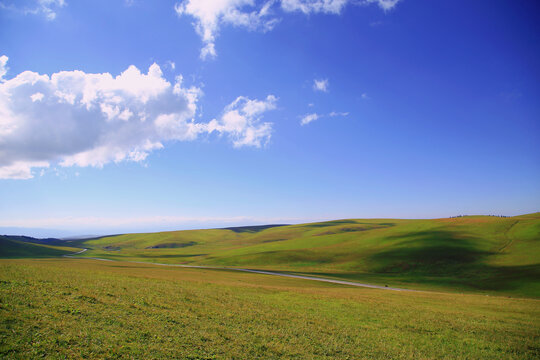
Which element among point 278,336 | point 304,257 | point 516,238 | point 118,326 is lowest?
point 304,257

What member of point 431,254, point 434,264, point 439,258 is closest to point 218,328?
point 434,264

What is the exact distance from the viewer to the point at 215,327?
57.3 ft

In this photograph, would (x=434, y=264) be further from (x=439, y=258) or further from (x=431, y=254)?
(x=431, y=254)

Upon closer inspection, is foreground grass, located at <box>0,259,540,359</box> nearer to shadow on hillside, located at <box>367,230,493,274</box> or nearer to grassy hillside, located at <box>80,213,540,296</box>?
grassy hillside, located at <box>80,213,540,296</box>

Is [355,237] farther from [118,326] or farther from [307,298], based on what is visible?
[118,326]

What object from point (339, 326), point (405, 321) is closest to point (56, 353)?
point (339, 326)

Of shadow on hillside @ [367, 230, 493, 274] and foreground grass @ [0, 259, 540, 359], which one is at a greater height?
foreground grass @ [0, 259, 540, 359]

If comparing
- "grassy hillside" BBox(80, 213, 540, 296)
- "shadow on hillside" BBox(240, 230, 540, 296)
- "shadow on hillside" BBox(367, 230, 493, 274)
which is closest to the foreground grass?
"shadow on hillside" BBox(240, 230, 540, 296)

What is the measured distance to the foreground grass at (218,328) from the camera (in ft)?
42.6

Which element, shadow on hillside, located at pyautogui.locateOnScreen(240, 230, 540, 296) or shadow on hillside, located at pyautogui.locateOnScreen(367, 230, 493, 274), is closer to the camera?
shadow on hillside, located at pyautogui.locateOnScreen(240, 230, 540, 296)

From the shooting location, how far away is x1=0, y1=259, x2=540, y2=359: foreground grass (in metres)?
13.0

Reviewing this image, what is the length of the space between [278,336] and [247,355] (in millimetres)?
3678

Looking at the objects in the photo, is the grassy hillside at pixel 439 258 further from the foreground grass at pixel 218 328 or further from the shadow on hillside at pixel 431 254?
the foreground grass at pixel 218 328

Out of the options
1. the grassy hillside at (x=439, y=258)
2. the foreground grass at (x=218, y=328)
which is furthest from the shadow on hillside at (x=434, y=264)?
the foreground grass at (x=218, y=328)
